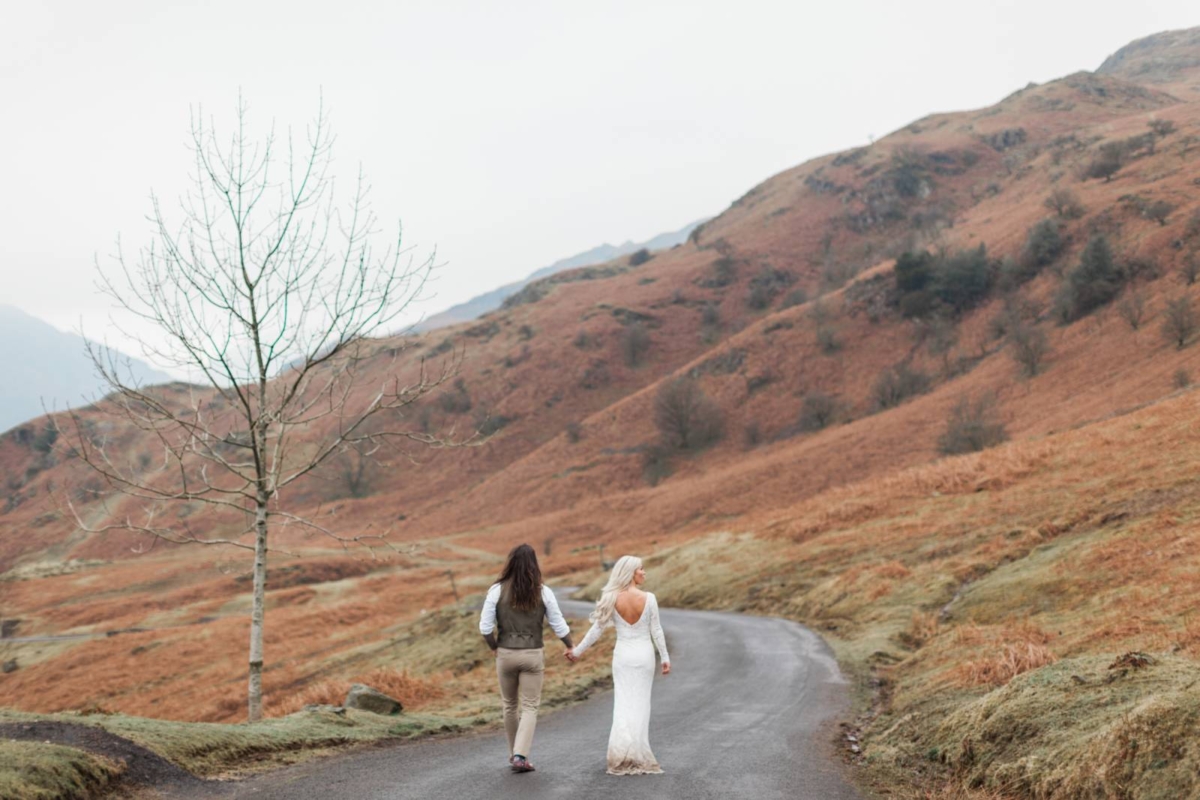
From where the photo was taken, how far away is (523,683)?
8.60 meters

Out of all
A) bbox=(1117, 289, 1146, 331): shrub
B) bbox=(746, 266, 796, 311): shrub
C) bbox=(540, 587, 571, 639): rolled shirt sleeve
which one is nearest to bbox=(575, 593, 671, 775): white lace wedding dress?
bbox=(540, 587, 571, 639): rolled shirt sleeve

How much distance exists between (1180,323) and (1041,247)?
2925cm

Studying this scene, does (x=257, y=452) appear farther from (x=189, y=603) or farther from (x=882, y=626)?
(x=189, y=603)

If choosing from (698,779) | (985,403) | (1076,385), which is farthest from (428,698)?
(1076,385)

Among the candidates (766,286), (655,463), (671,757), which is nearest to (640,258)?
(766,286)

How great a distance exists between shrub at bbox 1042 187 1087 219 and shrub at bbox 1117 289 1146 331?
23.1m

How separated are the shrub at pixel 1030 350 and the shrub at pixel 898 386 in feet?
33.6

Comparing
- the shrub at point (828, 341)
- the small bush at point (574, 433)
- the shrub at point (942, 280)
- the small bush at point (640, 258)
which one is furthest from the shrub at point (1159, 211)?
the small bush at point (640, 258)

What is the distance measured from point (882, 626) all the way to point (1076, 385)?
42226mm

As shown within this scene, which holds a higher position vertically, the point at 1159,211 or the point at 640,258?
the point at 640,258

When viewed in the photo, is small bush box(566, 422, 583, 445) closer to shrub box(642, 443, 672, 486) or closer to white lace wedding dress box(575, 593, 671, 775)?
shrub box(642, 443, 672, 486)

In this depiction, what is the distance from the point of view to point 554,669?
64.0 feet

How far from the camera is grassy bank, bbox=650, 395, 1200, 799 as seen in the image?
279 inches

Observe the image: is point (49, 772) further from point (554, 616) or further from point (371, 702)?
point (371, 702)
